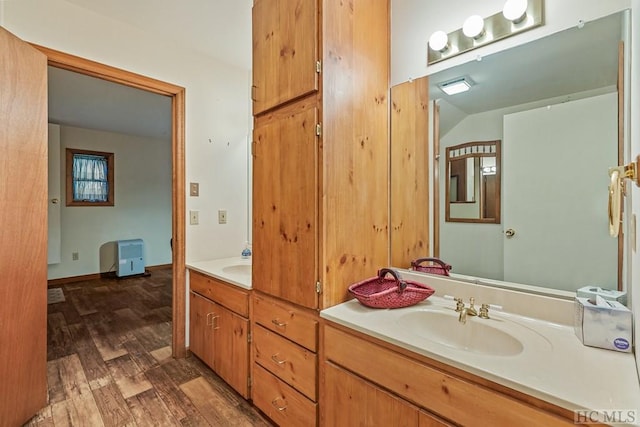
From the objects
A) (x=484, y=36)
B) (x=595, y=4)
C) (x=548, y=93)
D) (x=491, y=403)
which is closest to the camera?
(x=491, y=403)

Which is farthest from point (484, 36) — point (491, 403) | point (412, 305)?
point (491, 403)

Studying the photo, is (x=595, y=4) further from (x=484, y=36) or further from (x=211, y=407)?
(x=211, y=407)

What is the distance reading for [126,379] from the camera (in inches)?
81.3

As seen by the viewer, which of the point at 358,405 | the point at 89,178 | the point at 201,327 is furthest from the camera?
the point at 89,178

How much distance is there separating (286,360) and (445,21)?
1830 millimetres

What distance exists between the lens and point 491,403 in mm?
776

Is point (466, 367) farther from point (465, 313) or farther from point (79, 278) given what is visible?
point (79, 278)

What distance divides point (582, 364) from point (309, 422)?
42.2 inches

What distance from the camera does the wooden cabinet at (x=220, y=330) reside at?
5.73ft

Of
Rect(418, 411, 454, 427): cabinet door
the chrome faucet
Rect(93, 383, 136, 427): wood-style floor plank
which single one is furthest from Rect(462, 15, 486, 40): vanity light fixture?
Rect(93, 383, 136, 427): wood-style floor plank

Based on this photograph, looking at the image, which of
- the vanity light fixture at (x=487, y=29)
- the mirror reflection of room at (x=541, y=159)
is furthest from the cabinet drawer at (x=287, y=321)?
the vanity light fixture at (x=487, y=29)

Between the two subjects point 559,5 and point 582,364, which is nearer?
point 582,364

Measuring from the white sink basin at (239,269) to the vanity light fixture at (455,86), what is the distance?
179 centimetres

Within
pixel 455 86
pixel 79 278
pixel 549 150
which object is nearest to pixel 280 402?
pixel 549 150
